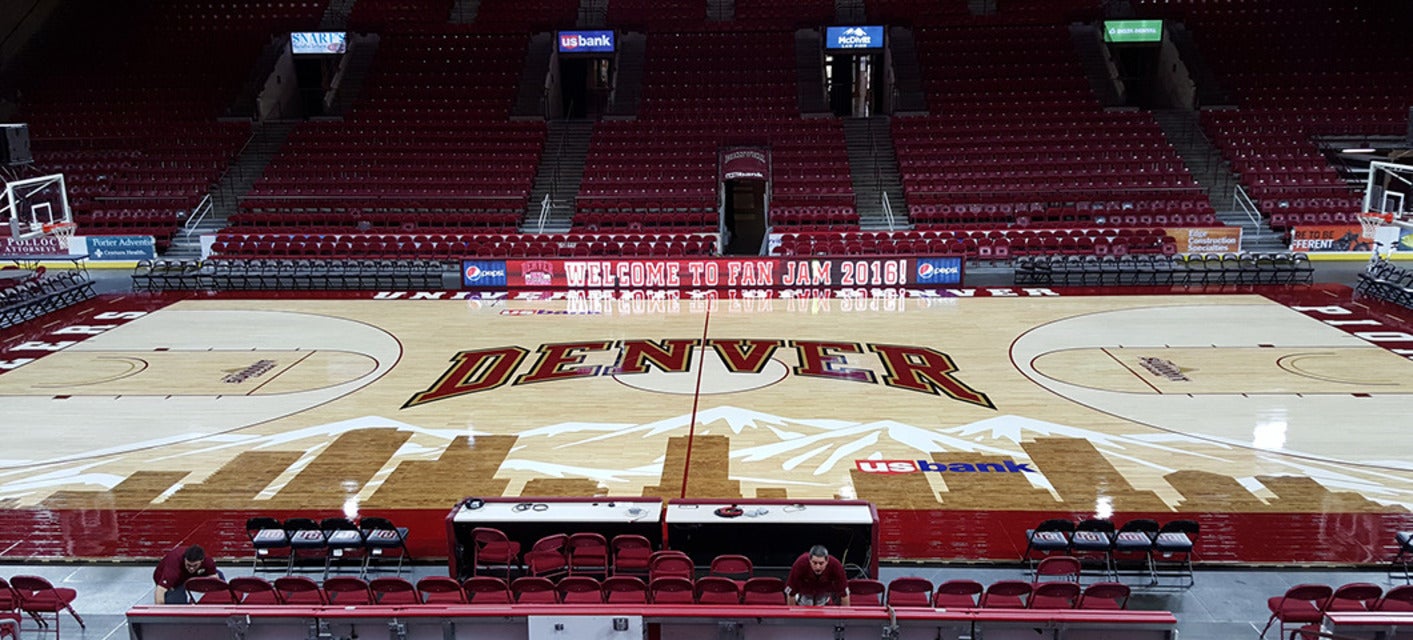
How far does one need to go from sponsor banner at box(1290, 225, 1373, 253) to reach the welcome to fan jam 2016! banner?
9815 millimetres

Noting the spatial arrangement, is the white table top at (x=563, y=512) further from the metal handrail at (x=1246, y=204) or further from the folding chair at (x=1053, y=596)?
the metal handrail at (x=1246, y=204)

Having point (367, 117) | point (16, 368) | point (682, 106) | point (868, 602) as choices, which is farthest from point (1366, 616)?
point (367, 117)

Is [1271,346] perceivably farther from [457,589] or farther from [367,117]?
[367,117]

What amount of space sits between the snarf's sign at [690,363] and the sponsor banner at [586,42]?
16.2 m

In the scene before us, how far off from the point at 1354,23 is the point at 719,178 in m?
23.0

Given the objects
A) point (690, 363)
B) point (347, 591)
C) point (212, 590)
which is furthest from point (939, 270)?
point (212, 590)

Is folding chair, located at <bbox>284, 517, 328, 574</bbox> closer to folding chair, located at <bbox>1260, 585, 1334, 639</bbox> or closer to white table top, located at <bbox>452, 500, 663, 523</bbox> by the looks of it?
white table top, located at <bbox>452, 500, 663, 523</bbox>

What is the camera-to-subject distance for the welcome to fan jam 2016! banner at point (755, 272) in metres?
21.9

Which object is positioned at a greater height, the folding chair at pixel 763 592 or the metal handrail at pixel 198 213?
the metal handrail at pixel 198 213

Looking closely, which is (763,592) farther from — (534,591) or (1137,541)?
(1137,541)

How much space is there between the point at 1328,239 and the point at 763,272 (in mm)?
14890

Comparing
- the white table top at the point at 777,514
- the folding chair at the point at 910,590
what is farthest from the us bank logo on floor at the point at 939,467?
the folding chair at the point at 910,590

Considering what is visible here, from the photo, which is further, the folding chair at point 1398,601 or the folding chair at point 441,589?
the folding chair at point 441,589

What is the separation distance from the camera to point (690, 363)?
16.2 meters
